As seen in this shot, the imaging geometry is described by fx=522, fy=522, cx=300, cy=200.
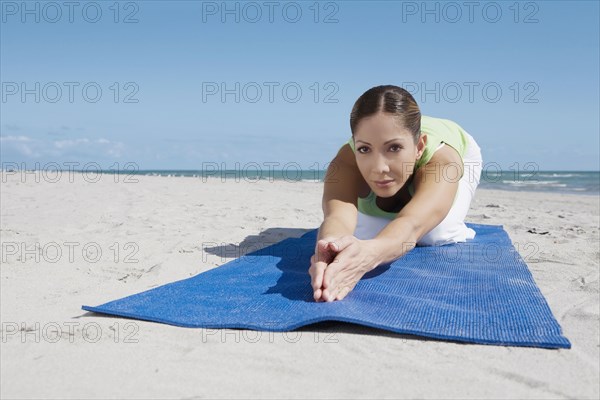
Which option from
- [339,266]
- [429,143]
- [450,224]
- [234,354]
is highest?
[429,143]

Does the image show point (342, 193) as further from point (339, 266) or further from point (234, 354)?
point (234, 354)

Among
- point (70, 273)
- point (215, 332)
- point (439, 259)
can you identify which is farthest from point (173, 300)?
point (439, 259)

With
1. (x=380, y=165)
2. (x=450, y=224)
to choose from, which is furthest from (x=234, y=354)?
(x=450, y=224)

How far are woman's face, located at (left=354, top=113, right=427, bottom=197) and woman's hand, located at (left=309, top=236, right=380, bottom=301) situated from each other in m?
0.53

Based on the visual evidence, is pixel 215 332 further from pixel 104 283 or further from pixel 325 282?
pixel 104 283

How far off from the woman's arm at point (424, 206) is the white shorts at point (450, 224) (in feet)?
1.55

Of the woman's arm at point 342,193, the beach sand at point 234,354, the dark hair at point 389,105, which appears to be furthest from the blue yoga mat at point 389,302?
the dark hair at point 389,105

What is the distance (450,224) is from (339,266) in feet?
5.07

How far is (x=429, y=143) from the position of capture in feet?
10.0

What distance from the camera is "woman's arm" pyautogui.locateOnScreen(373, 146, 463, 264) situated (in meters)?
2.53

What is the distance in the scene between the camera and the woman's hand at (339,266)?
2162 mm

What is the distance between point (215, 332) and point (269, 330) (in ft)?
0.67

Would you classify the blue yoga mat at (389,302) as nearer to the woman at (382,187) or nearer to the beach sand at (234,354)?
the beach sand at (234,354)

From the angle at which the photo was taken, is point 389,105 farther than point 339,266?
Yes
